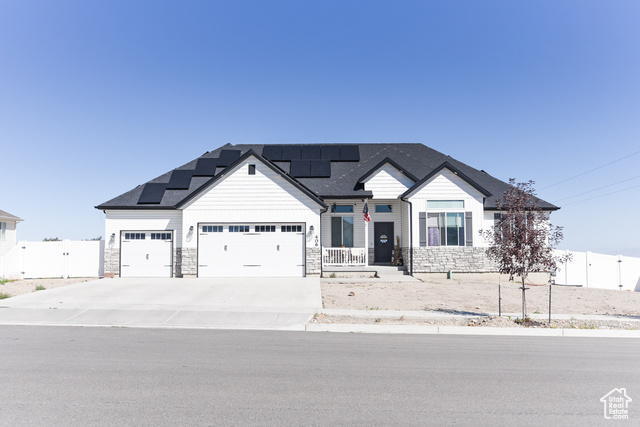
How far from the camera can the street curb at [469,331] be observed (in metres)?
10.3

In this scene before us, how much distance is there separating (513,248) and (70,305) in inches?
538

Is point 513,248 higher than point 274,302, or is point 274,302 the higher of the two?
point 513,248

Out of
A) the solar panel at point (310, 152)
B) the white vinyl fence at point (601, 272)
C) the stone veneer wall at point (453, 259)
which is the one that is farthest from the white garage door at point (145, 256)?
the white vinyl fence at point (601, 272)

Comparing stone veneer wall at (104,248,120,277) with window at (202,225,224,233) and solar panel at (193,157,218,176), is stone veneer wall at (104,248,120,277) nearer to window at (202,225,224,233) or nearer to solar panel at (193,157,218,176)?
window at (202,225,224,233)

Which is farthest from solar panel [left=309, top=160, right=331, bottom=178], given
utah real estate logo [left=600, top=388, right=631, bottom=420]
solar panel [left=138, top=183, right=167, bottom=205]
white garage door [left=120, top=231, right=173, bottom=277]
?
utah real estate logo [left=600, top=388, right=631, bottom=420]

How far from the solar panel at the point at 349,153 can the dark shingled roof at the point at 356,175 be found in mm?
224

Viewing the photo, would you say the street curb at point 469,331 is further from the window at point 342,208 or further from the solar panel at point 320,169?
the solar panel at point 320,169

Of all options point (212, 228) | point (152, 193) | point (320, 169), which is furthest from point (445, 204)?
point (152, 193)

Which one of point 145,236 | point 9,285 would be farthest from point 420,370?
point 9,285

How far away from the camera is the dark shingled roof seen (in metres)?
21.3

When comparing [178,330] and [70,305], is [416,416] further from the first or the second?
[70,305]

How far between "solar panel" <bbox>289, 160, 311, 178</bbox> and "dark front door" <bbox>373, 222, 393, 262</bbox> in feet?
16.6

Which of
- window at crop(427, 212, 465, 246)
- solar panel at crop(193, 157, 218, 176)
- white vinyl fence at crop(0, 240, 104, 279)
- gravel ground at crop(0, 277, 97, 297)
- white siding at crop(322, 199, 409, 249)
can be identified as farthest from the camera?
solar panel at crop(193, 157, 218, 176)

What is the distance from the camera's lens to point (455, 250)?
21297 mm
